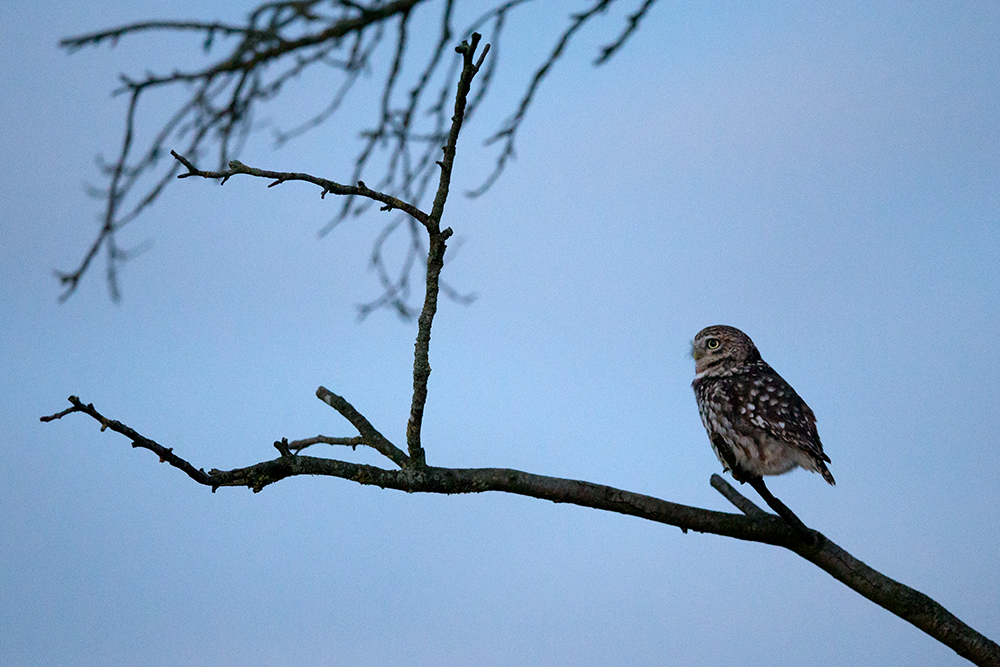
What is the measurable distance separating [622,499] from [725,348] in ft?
4.43

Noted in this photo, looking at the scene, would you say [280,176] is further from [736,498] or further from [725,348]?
[725,348]

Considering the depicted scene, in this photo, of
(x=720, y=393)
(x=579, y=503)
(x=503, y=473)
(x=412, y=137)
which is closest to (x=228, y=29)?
(x=412, y=137)

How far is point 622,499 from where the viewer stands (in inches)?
114

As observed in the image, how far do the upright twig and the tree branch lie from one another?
134mm

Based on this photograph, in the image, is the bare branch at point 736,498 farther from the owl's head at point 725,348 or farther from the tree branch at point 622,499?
the owl's head at point 725,348

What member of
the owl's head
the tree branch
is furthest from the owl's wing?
the tree branch

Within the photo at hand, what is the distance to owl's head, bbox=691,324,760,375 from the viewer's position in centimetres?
398

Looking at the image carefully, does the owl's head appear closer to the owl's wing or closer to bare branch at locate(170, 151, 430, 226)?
the owl's wing

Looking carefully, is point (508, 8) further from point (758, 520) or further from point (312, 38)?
point (758, 520)

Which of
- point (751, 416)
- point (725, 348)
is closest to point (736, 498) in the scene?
point (751, 416)

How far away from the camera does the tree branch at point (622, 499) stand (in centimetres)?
259

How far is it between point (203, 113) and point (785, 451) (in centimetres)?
254

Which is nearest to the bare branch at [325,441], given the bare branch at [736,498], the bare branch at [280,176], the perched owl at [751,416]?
the bare branch at [280,176]

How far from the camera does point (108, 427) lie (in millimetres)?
2338
